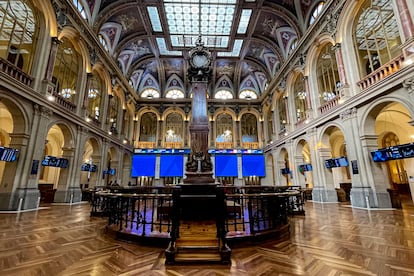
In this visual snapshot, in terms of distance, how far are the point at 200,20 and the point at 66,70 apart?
30.8 feet

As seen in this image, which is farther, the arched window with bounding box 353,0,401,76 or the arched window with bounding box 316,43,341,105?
the arched window with bounding box 316,43,341,105

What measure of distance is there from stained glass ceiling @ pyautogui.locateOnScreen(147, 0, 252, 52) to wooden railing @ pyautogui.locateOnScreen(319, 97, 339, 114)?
8.39 meters

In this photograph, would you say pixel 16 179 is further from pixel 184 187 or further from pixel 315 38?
pixel 315 38

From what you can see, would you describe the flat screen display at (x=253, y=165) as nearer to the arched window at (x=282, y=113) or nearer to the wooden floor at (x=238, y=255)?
the arched window at (x=282, y=113)

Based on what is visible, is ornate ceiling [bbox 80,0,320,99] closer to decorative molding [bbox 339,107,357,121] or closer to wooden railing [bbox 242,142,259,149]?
wooden railing [bbox 242,142,259,149]

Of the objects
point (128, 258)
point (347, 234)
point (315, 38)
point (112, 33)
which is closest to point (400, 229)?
point (347, 234)

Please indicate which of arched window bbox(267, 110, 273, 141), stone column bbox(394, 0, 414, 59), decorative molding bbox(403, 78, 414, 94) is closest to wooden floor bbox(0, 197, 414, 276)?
decorative molding bbox(403, 78, 414, 94)

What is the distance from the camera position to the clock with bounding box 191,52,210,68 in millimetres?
6363

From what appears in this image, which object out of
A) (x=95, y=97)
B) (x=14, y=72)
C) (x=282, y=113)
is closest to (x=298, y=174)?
(x=282, y=113)

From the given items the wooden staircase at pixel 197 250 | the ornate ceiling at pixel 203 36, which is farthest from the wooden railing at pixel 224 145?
the wooden staircase at pixel 197 250

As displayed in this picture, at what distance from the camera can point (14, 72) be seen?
6.80 meters

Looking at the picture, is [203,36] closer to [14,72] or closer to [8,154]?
[14,72]

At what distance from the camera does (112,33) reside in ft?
44.4

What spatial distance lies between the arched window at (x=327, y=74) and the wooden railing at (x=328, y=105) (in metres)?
0.74
